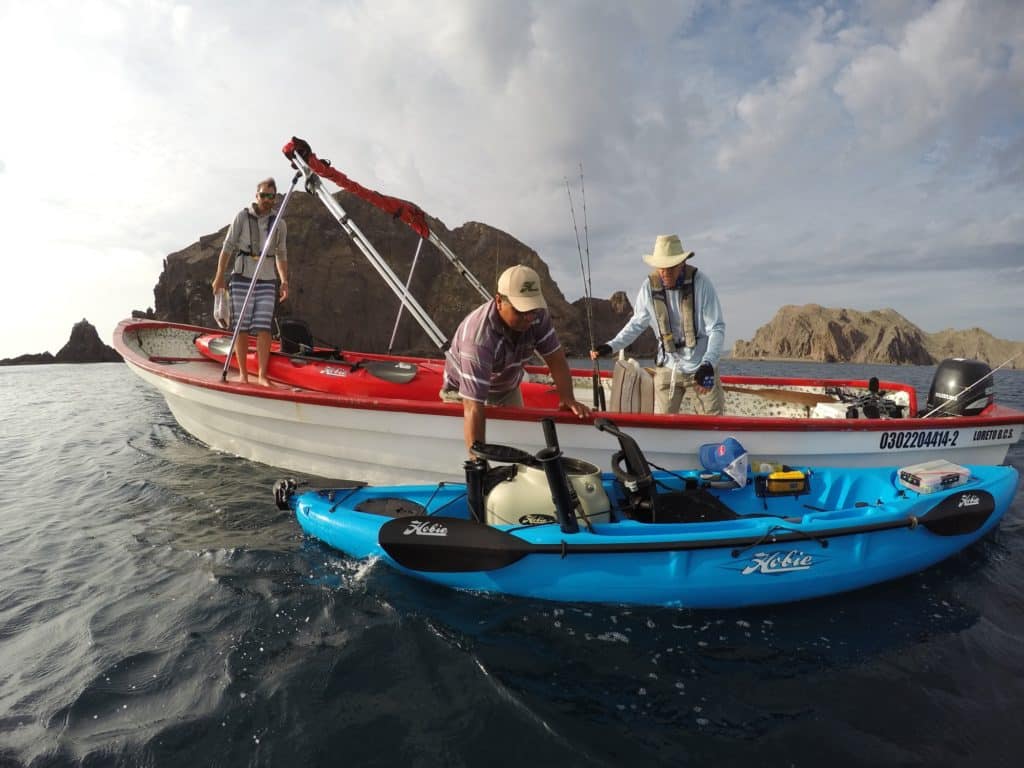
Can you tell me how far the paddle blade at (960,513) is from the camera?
3713 millimetres

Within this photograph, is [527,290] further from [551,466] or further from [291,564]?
[291,564]

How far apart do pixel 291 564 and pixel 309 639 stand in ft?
3.57

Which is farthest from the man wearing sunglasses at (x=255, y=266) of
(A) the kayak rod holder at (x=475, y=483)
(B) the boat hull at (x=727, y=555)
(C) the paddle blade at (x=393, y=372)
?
(A) the kayak rod holder at (x=475, y=483)

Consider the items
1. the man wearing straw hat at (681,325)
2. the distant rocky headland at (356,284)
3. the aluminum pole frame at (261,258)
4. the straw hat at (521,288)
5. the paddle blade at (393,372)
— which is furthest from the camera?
the distant rocky headland at (356,284)

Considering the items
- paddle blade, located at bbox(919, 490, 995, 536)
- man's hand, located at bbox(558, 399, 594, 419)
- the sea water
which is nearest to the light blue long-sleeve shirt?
man's hand, located at bbox(558, 399, 594, 419)

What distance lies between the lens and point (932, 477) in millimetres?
4125

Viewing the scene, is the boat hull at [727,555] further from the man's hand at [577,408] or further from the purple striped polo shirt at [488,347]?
the man's hand at [577,408]

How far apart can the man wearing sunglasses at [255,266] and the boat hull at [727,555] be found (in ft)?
12.8

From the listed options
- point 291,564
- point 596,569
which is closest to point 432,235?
→ point 291,564

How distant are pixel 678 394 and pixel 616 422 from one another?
3.39 ft

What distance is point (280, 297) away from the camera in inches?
277

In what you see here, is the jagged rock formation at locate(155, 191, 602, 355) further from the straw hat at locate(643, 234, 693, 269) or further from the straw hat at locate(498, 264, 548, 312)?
the straw hat at locate(498, 264, 548, 312)

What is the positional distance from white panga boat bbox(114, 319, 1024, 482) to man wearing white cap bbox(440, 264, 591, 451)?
64cm

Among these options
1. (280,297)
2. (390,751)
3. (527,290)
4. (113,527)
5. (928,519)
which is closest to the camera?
(390,751)
